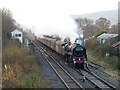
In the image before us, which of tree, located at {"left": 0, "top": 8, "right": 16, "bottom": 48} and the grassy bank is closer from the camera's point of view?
Result: the grassy bank

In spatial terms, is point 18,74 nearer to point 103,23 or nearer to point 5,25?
point 5,25

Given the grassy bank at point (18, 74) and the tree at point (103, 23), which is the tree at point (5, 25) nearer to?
the grassy bank at point (18, 74)

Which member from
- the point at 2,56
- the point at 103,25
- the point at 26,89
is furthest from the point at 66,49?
the point at 103,25

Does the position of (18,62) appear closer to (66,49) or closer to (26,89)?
(26,89)

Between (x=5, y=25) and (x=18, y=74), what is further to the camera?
(x=5, y=25)

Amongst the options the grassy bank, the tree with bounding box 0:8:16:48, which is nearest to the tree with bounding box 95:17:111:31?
the tree with bounding box 0:8:16:48

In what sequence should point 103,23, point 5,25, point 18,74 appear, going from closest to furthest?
point 18,74 → point 5,25 → point 103,23

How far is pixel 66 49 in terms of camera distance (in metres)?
19.6

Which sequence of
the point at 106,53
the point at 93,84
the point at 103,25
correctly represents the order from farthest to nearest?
1. the point at 103,25
2. the point at 106,53
3. the point at 93,84

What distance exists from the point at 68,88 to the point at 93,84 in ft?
6.88

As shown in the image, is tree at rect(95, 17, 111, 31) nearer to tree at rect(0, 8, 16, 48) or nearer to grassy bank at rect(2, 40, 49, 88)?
tree at rect(0, 8, 16, 48)

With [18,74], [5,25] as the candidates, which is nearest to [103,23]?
[5,25]

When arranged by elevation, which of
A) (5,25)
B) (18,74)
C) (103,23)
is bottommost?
(18,74)

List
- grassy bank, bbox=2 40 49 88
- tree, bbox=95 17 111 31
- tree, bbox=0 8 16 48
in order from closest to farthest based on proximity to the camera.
→ grassy bank, bbox=2 40 49 88
tree, bbox=0 8 16 48
tree, bbox=95 17 111 31
